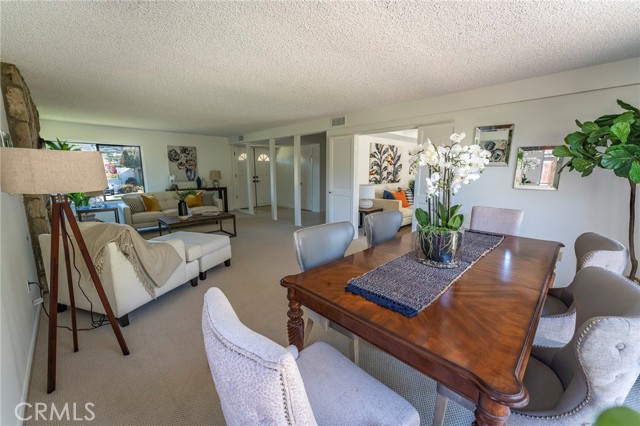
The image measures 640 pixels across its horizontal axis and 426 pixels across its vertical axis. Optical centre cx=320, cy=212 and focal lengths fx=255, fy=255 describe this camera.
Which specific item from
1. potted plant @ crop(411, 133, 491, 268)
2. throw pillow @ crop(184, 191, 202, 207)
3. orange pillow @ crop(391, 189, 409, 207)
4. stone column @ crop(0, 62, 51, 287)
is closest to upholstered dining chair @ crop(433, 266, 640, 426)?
potted plant @ crop(411, 133, 491, 268)

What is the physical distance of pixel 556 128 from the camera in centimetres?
269

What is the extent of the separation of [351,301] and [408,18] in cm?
184

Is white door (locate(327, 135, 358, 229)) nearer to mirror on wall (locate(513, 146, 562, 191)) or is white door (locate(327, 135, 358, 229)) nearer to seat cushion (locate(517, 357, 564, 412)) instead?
mirror on wall (locate(513, 146, 562, 191))

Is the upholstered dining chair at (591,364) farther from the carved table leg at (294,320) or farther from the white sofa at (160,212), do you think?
the white sofa at (160,212)

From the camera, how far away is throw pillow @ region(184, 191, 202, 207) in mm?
5828

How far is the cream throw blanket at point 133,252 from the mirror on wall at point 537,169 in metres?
3.87

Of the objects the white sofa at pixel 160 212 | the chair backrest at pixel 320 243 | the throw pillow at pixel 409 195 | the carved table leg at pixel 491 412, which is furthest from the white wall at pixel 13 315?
the throw pillow at pixel 409 195

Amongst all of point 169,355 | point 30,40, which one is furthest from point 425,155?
point 30,40

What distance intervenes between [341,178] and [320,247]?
10.9 feet

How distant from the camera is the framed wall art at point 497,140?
2980mm

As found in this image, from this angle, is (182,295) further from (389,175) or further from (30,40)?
(389,175)

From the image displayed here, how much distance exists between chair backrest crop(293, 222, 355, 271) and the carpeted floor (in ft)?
2.44

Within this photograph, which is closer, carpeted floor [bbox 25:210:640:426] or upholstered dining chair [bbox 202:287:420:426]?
upholstered dining chair [bbox 202:287:420:426]

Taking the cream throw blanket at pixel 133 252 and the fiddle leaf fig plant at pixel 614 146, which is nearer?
the fiddle leaf fig plant at pixel 614 146
